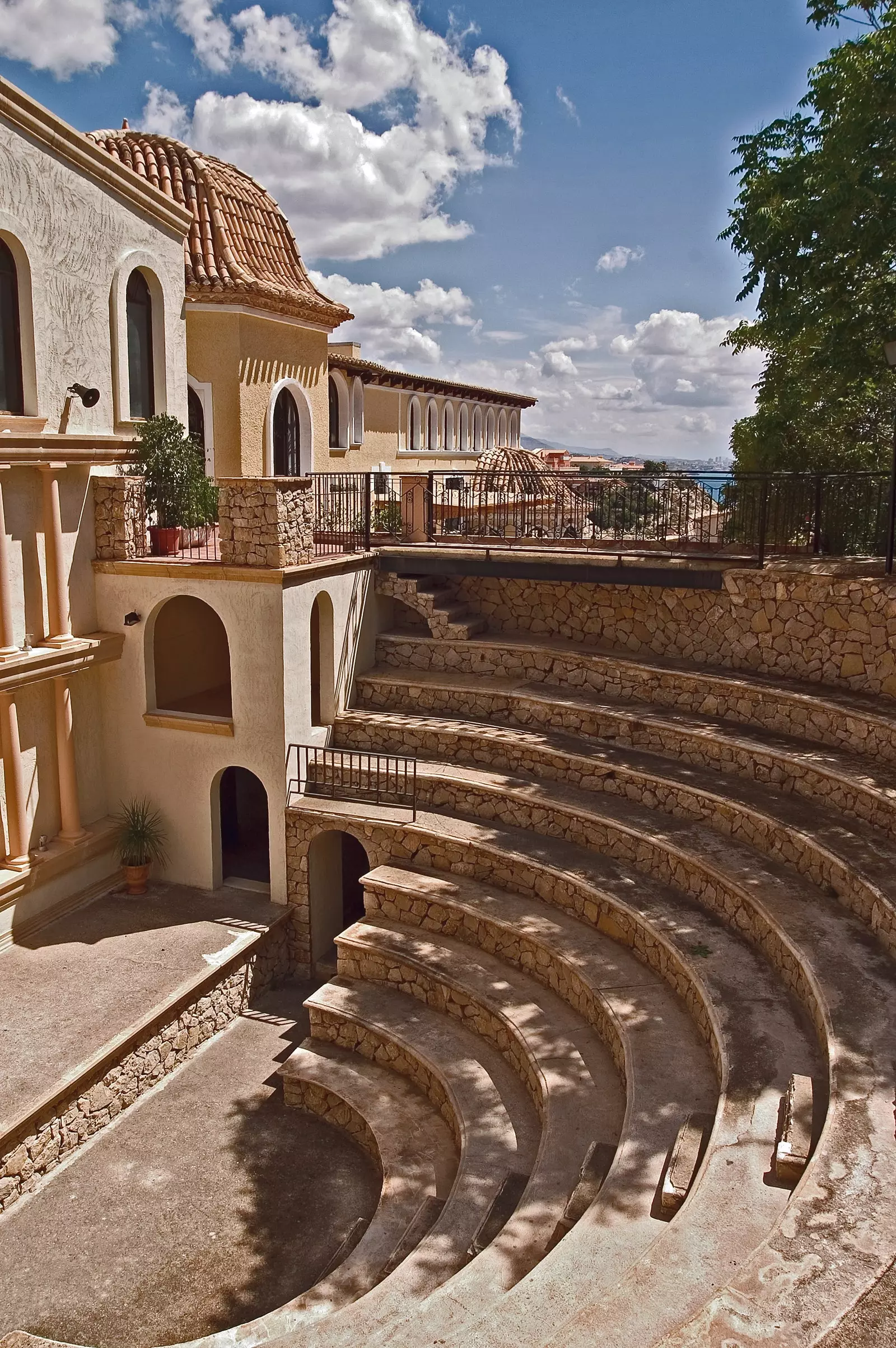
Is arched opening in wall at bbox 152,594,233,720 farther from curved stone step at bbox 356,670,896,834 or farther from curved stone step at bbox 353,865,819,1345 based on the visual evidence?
curved stone step at bbox 353,865,819,1345

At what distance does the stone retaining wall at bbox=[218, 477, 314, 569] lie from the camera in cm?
1269

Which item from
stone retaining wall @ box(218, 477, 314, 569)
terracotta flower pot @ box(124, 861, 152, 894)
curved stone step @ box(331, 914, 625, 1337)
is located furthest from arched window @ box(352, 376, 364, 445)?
curved stone step @ box(331, 914, 625, 1337)

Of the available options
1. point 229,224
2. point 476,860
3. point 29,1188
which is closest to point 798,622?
point 476,860

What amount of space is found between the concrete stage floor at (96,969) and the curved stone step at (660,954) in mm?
1708

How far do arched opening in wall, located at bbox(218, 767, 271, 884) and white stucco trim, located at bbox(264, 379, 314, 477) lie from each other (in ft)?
18.7

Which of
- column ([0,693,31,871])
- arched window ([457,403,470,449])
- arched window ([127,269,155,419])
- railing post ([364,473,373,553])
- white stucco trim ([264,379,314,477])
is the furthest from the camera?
arched window ([457,403,470,449])

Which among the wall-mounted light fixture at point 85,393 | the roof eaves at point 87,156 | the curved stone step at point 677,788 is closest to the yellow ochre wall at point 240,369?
the roof eaves at point 87,156

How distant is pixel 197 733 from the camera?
13711 millimetres

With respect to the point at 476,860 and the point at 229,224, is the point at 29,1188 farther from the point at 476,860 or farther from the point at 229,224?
the point at 229,224

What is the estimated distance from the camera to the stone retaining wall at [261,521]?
1269cm

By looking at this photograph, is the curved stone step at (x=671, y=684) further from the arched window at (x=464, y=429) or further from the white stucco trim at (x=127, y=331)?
the arched window at (x=464, y=429)

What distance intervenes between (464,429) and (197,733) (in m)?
24.3

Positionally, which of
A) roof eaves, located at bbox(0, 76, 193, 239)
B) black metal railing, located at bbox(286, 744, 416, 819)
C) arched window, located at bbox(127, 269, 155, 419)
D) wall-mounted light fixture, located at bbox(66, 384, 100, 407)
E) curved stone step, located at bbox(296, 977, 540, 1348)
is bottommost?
curved stone step, located at bbox(296, 977, 540, 1348)

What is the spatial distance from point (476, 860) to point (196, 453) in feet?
23.3
